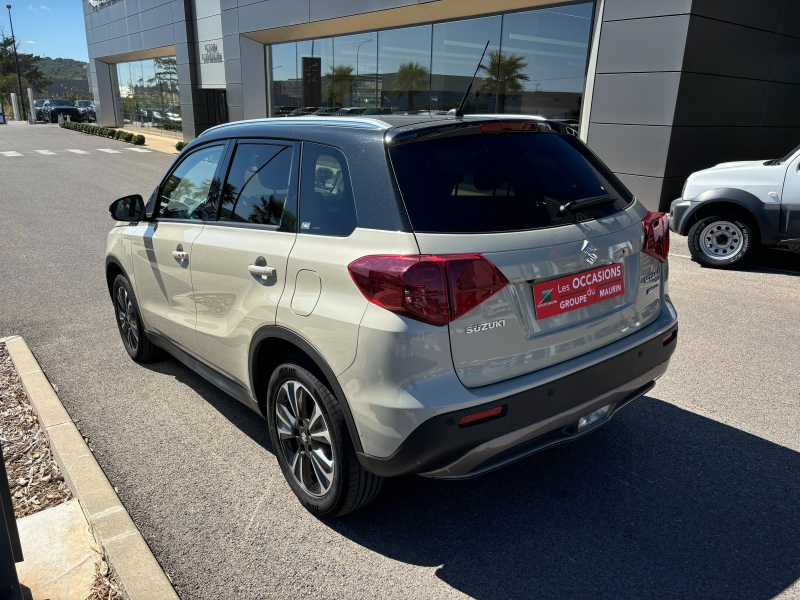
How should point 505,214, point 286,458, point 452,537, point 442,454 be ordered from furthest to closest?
point 286,458 < point 452,537 < point 505,214 < point 442,454

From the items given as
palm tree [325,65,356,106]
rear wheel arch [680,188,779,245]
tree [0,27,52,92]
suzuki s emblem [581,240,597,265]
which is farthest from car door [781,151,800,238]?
tree [0,27,52,92]

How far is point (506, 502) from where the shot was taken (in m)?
3.15

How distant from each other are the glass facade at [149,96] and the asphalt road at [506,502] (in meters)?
30.3

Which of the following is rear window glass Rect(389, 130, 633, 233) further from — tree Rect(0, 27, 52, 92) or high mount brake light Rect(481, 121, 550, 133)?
tree Rect(0, 27, 52, 92)

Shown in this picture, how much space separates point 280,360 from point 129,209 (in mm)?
1992

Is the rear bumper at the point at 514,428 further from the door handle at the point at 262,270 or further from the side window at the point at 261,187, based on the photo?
the side window at the point at 261,187

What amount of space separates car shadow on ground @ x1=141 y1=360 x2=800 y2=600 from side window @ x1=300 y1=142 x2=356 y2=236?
1420 millimetres

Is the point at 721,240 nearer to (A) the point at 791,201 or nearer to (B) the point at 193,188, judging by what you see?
(A) the point at 791,201

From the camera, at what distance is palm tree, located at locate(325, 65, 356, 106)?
20.3m

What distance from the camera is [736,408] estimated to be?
409 centimetres

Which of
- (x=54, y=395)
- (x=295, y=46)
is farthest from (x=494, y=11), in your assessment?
(x=54, y=395)

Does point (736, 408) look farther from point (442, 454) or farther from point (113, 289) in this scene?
point (113, 289)

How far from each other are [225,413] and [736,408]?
11.0ft

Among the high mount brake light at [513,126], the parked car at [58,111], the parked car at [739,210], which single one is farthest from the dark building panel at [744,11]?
the parked car at [58,111]
